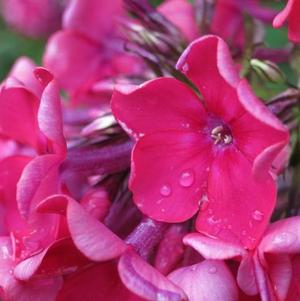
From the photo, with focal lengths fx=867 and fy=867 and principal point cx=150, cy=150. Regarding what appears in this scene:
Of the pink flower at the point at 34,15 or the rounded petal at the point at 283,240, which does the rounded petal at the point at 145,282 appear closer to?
the rounded petal at the point at 283,240

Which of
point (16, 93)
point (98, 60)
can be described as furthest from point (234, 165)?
point (98, 60)

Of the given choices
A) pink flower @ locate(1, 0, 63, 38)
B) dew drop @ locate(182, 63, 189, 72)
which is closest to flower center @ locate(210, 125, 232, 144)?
dew drop @ locate(182, 63, 189, 72)

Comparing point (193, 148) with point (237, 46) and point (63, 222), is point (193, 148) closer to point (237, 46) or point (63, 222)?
point (63, 222)

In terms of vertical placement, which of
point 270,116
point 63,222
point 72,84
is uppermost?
point 270,116

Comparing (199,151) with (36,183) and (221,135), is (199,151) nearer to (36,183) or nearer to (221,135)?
(221,135)

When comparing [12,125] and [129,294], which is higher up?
[12,125]

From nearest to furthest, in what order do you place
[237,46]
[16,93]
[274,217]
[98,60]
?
[16,93] → [274,217] → [237,46] → [98,60]

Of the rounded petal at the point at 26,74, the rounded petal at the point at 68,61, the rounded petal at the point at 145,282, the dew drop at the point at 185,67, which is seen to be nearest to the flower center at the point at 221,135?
the dew drop at the point at 185,67
